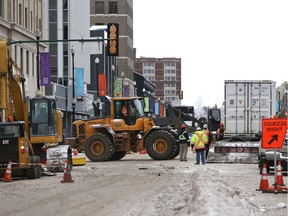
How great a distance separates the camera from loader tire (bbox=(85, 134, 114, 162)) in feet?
120

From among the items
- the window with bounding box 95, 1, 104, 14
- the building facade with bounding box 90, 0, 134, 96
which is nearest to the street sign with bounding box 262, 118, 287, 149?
the building facade with bounding box 90, 0, 134, 96

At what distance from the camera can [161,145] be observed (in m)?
36.2

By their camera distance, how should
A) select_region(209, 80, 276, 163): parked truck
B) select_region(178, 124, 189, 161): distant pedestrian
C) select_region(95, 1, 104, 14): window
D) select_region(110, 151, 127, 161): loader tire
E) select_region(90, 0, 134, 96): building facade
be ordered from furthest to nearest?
select_region(95, 1, 104, 14): window, select_region(90, 0, 134, 96): building facade, select_region(110, 151, 127, 161): loader tire, select_region(209, 80, 276, 163): parked truck, select_region(178, 124, 189, 161): distant pedestrian

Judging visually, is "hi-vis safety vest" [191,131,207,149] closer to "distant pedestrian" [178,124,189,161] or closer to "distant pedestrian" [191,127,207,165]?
"distant pedestrian" [191,127,207,165]

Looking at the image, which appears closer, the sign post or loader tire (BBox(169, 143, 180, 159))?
the sign post

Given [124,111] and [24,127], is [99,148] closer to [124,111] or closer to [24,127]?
[124,111]

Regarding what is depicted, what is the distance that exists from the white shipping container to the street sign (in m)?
19.7

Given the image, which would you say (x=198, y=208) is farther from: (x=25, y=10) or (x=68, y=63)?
(x=68, y=63)

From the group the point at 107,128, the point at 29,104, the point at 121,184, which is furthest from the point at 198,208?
the point at 107,128

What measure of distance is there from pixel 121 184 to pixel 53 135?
28.3ft

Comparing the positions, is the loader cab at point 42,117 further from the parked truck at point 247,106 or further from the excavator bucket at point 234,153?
the parked truck at point 247,106

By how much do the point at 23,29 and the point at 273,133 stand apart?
1555 inches

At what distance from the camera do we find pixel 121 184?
21328mm

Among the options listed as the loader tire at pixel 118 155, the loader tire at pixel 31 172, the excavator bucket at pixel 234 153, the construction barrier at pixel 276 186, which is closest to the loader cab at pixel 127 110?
the loader tire at pixel 118 155
